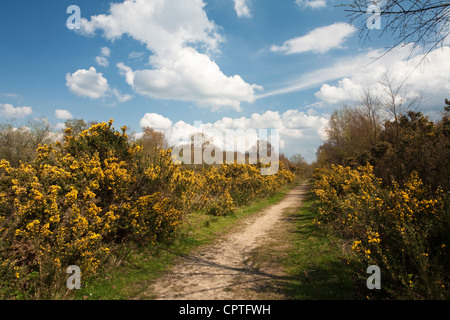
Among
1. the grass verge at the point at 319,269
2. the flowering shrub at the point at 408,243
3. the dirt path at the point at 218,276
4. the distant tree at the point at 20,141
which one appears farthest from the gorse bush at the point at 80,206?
the distant tree at the point at 20,141

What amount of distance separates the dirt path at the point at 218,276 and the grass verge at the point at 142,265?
0.29m

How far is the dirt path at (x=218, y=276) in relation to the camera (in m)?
4.16

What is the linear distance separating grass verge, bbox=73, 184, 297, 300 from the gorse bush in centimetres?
25

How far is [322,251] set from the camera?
6.00m

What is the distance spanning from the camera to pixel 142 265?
5.45 meters

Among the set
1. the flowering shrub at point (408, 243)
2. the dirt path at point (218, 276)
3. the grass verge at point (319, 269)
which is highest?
the flowering shrub at point (408, 243)

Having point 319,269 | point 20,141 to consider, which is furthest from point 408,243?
point 20,141

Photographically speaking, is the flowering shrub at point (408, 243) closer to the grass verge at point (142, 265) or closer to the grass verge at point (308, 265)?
the grass verge at point (308, 265)

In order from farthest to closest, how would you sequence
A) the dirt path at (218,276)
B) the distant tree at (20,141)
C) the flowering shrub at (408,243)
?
the distant tree at (20,141) → the dirt path at (218,276) → the flowering shrub at (408,243)

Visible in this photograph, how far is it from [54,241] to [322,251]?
5.78 meters

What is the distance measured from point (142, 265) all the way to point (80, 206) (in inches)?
74.1

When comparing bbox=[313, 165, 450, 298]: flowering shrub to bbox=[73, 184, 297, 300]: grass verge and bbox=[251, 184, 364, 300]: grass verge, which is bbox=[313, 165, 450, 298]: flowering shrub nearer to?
bbox=[251, 184, 364, 300]: grass verge

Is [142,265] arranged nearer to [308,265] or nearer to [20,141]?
[308,265]
